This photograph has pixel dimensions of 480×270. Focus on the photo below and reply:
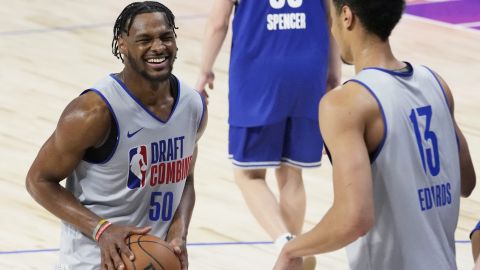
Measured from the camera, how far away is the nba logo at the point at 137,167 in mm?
4188

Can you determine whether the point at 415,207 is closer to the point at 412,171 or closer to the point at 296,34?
the point at 412,171

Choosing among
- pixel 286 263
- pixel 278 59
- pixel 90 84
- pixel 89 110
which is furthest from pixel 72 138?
pixel 90 84

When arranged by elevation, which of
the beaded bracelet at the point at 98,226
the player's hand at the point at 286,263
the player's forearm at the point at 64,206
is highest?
the player's hand at the point at 286,263

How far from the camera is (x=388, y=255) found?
3.54 metres

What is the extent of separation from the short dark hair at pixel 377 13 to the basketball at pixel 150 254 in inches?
43.4

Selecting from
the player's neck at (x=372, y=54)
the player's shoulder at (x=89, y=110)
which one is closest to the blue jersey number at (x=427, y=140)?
the player's neck at (x=372, y=54)

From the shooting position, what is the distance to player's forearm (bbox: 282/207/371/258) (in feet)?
10.8

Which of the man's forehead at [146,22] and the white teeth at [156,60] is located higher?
the man's forehead at [146,22]

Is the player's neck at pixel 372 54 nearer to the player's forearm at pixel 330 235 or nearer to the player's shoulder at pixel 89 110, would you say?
the player's forearm at pixel 330 235

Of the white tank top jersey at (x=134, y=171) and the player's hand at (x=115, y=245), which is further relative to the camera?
the white tank top jersey at (x=134, y=171)

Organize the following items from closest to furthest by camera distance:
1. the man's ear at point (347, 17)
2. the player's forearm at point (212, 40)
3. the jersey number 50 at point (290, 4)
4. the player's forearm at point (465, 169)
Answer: the man's ear at point (347, 17) < the player's forearm at point (465, 169) < the jersey number 50 at point (290, 4) < the player's forearm at point (212, 40)

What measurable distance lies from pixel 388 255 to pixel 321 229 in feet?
0.90

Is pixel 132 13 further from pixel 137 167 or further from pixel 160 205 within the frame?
pixel 160 205

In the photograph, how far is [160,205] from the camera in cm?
433
